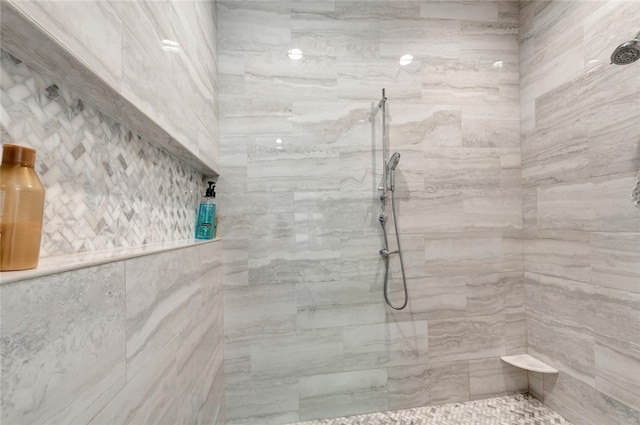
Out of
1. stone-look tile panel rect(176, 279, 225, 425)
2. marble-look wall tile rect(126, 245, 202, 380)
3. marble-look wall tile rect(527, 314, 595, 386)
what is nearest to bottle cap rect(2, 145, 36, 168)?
marble-look wall tile rect(126, 245, 202, 380)

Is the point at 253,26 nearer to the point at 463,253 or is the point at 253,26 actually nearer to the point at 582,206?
the point at 463,253

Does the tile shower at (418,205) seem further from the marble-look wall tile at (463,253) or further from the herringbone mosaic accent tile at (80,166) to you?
the herringbone mosaic accent tile at (80,166)

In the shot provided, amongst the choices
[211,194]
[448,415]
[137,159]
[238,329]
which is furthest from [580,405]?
[137,159]

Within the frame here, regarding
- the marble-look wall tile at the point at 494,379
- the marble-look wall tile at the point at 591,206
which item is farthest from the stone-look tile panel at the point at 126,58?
the marble-look wall tile at the point at 494,379

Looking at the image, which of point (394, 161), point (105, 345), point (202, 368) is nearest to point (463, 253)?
point (394, 161)

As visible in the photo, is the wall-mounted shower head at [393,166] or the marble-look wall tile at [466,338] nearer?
the wall-mounted shower head at [393,166]

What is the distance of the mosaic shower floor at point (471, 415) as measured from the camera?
174 cm

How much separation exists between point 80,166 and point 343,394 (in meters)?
1.76

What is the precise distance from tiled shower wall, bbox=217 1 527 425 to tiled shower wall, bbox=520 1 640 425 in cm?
13

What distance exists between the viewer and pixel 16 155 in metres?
0.43

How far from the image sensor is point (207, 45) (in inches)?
59.2

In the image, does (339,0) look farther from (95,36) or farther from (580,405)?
(580,405)

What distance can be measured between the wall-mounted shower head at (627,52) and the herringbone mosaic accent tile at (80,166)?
5.73 feet

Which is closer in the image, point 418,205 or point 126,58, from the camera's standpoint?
point 126,58
